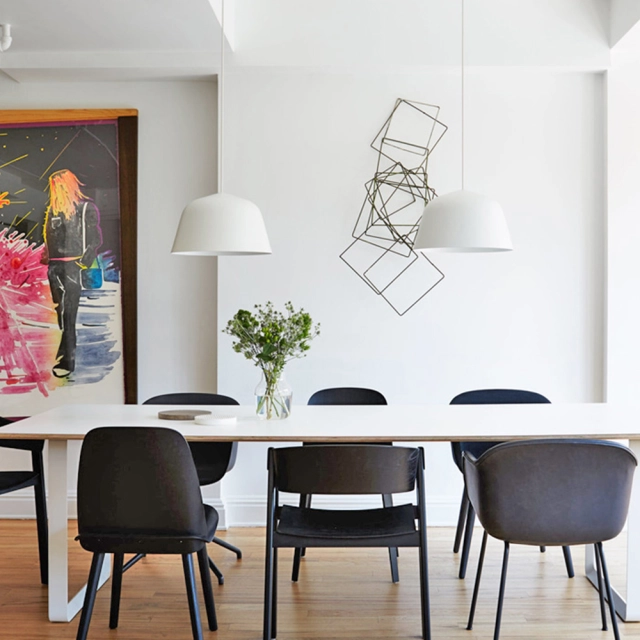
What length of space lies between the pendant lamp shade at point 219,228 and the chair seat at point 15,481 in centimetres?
129

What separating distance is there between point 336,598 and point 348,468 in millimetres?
923

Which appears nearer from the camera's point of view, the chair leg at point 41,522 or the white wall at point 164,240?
the chair leg at point 41,522

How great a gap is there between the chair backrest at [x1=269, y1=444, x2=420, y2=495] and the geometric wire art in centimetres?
183

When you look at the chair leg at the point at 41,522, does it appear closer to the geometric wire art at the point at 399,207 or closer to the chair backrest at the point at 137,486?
the chair backrest at the point at 137,486

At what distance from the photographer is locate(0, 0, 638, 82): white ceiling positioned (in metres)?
4.15

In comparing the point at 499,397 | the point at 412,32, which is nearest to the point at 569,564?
the point at 499,397

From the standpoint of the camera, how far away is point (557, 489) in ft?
7.94

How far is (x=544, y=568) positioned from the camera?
348 cm

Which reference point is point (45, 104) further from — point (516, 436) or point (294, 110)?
point (516, 436)

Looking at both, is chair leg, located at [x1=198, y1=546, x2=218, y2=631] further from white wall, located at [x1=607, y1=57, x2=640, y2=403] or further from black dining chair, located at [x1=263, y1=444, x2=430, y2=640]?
white wall, located at [x1=607, y1=57, x2=640, y2=403]

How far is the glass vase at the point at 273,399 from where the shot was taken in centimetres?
316

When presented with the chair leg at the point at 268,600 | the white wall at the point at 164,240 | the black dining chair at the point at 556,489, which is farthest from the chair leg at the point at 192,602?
the white wall at the point at 164,240

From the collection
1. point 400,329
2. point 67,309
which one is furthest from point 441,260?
point 67,309

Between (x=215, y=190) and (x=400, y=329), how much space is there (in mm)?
1392
